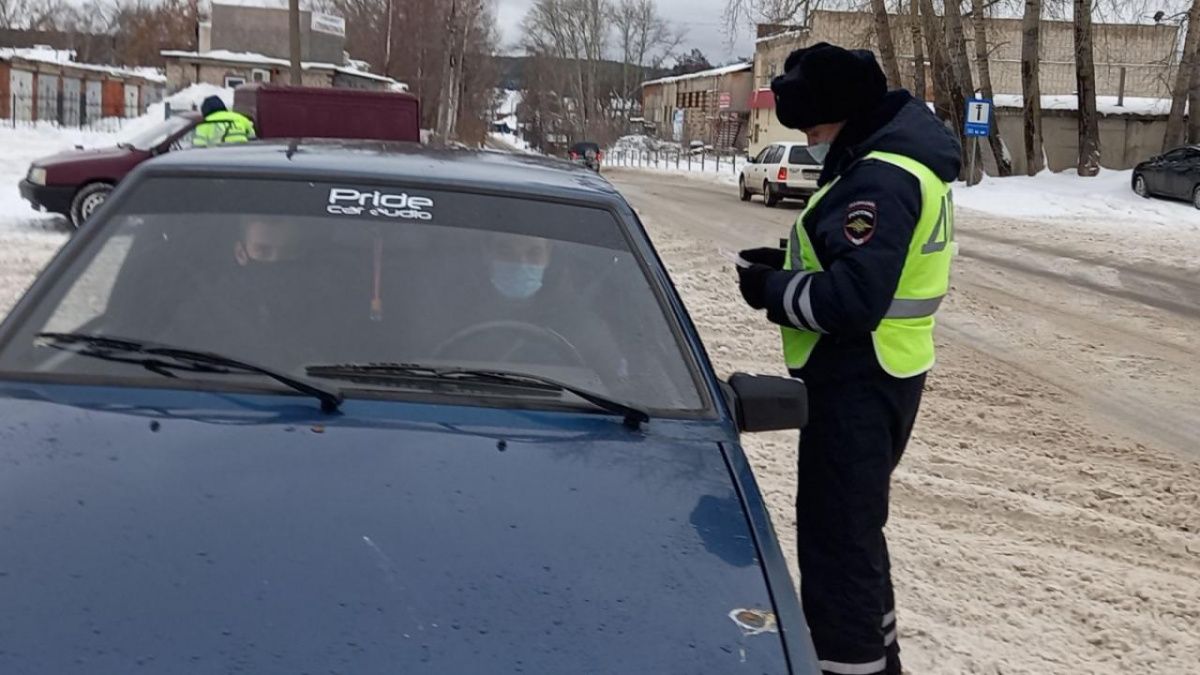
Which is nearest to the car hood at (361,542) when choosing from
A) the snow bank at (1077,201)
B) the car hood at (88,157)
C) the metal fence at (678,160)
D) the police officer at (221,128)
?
the police officer at (221,128)

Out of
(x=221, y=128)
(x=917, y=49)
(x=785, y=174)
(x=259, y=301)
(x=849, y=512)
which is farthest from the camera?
(x=917, y=49)

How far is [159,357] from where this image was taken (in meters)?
2.75

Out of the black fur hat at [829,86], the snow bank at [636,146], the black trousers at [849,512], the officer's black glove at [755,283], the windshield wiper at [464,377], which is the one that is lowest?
the black trousers at [849,512]

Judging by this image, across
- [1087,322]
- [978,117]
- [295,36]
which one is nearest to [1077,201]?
[978,117]

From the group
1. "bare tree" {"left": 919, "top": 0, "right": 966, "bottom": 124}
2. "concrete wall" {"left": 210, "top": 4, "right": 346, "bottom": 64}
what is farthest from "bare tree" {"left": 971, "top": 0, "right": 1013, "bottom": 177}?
"concrete wall" {"left": 210, "top": 4, "right": 346, "bottom": 64}

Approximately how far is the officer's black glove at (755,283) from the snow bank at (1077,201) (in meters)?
20.4

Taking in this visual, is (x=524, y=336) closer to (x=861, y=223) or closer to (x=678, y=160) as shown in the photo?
(x=861, y=223)

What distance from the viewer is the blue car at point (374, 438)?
1.87 meters

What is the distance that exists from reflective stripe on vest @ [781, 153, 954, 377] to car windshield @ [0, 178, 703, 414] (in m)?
0.51

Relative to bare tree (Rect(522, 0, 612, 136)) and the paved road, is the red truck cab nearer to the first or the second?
the paved road

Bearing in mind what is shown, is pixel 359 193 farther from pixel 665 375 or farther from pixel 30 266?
pixel 30 266

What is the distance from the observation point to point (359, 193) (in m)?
3.18

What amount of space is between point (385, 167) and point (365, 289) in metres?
0.51

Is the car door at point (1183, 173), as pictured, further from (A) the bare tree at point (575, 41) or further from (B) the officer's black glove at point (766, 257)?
(A) the bare tree at point (575, 41)
